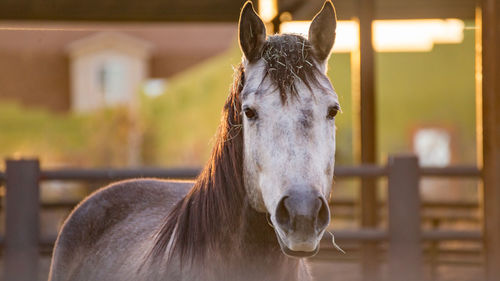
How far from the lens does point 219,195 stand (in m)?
3.12

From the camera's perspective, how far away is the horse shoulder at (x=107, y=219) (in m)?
4.01

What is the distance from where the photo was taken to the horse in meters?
2.70

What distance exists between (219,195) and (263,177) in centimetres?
32

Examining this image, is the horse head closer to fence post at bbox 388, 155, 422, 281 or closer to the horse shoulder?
the horse shoulder

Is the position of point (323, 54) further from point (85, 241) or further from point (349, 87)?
point (349, 87)

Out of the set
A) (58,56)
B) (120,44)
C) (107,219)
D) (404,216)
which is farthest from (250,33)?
(120,44)

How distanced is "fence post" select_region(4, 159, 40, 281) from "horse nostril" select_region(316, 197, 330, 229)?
3910mm

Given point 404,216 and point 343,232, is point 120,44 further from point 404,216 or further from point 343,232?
point 404,216

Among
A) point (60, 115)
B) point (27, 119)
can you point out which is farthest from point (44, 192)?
point (60, 115)

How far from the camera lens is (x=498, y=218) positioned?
6.08 metres

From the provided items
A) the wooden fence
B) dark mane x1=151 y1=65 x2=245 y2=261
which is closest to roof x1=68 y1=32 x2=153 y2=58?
the wooden fence

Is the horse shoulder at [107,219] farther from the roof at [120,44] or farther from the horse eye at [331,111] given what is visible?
the roof at [120,44]

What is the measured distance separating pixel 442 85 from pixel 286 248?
79.5 feet

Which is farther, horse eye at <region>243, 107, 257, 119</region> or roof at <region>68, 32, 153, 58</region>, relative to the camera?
roof at <region>68, 32, 153, 58</region>
